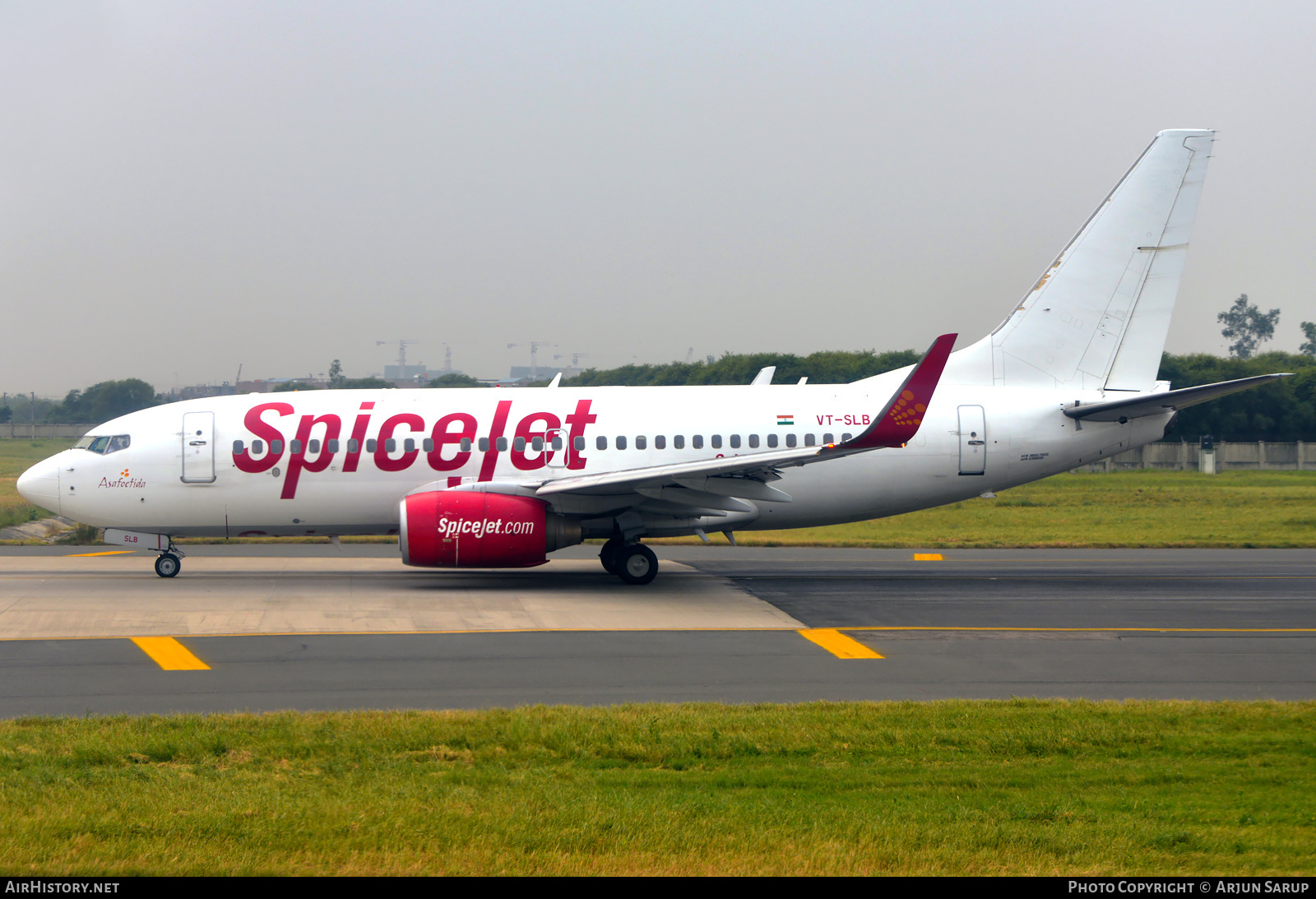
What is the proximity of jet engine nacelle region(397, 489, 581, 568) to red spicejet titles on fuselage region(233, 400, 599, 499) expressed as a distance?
144 centimetres

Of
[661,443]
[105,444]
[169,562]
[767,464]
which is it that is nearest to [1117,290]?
[767,464]

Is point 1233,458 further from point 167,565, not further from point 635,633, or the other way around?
point 167,565

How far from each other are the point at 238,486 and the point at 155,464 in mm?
1549

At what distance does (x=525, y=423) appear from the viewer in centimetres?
1991

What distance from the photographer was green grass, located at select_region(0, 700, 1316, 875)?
19.9ft

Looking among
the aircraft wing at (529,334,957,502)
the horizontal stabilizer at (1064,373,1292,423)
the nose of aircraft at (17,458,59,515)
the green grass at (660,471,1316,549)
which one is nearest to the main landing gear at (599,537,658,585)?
the aircraft wing at (529,334,957,502)

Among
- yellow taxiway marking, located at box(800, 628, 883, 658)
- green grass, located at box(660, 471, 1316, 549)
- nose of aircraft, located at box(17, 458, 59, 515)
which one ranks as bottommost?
green grass, located at box(660, 471, 1316, 549)

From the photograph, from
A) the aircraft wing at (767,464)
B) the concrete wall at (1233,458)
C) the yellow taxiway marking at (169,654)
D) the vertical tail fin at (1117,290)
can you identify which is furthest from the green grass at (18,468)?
the concrete wall at (1233,458)

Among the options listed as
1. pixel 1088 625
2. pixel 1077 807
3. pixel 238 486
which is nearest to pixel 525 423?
pixel 238 486

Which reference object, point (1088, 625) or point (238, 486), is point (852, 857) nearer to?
point (1088, 625)

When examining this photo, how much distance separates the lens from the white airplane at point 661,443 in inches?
757

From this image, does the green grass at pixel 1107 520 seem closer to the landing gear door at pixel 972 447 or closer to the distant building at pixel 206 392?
the landing gear door at pixel 972 447

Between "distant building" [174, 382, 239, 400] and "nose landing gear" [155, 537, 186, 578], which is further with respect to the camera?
"distant building" [174, 382, 239, 400]

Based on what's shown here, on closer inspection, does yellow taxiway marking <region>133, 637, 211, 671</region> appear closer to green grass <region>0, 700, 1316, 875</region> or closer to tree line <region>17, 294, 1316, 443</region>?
green grass <region>0, 700, 1316, 875</region>
